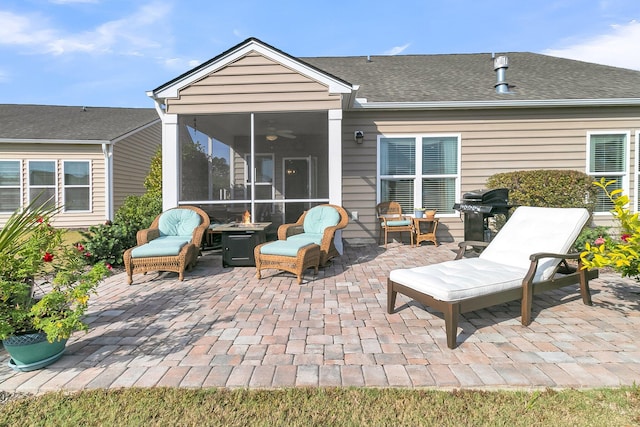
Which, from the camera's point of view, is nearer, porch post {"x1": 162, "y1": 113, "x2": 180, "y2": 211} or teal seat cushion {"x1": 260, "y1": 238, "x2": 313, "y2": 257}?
teal seat cushion {"x1": 260, "y1": 238, "x2": 313, "y2": 257}

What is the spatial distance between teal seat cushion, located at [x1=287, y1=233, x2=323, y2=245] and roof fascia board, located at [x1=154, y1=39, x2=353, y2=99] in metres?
2.73

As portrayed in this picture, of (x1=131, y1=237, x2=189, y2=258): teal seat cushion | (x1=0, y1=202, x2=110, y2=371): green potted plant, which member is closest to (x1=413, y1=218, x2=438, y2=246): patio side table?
(x1=131, y1=237, x2=189, y2=258): teal seat cushion

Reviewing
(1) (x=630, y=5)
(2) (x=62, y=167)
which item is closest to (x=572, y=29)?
(1) (x=630, y=5)

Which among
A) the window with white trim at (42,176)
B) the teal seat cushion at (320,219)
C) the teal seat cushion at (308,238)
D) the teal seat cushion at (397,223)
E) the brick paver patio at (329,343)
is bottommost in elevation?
the brick paver patio at (329,343)

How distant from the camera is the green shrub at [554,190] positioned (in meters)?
6.48

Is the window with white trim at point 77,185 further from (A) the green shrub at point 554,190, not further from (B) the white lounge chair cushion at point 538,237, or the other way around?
(A) the green shrub at point 554,190

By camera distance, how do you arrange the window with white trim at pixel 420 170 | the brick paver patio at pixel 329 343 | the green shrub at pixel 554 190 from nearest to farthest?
the brick paver patio at pixel 329 343, the green shrub at pixel 554 190, the window with white trim at pixel 420 170

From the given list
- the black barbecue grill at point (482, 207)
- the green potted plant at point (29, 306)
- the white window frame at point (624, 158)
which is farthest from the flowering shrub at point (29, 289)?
the white window frame at point (624, 158)

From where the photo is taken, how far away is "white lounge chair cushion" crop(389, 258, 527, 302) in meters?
2.72

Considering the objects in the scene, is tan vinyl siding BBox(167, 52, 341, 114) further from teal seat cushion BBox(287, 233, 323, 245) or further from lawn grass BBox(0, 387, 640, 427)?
lawn grass BBox(0, 387, 640, 427)

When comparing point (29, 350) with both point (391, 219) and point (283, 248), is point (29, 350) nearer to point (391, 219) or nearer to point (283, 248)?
point (283, 248)

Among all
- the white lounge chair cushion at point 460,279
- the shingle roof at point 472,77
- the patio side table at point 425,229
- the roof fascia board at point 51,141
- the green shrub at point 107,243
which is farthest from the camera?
the roof fascia board at point 51,141

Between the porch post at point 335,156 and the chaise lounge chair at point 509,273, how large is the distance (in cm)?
283

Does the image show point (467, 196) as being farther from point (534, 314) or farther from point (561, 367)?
point (561, 367)
